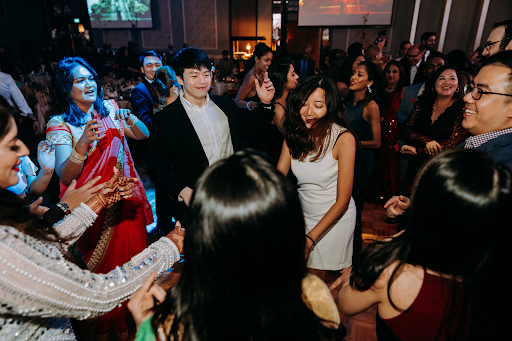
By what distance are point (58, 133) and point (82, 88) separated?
11.7 inches

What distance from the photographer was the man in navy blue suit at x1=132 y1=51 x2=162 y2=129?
282 centimetres

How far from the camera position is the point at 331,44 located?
887 centimetres

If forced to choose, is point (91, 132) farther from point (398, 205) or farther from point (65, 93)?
point (398, 205)

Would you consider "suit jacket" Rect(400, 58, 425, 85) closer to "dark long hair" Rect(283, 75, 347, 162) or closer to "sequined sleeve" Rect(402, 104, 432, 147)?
"sequined sleeve" Rect(402, 104, 432, 147)

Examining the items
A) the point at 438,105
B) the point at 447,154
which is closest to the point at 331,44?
the point at 438,105

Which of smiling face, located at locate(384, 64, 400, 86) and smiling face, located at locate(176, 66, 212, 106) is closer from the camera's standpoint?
smiling face, located at locate(176, 66, 212, 106)

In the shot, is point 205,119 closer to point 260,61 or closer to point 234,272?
point 234,272

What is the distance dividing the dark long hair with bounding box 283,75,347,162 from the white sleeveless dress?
4cm

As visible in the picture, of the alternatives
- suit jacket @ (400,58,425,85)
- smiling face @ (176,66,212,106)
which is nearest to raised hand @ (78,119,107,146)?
smiling face @ (176,66,212,106)

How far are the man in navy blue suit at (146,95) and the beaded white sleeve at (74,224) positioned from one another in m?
Answer: 1.84

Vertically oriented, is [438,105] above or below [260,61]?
below

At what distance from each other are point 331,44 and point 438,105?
7408 millimetres

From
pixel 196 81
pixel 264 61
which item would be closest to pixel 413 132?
pixel 264 61

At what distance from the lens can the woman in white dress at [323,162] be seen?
55.8 inches
